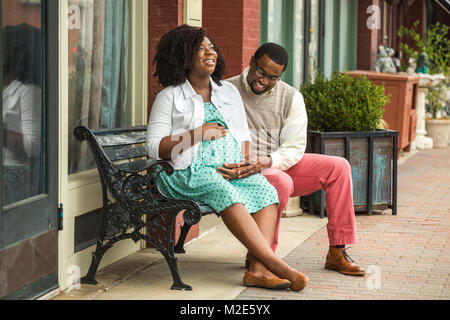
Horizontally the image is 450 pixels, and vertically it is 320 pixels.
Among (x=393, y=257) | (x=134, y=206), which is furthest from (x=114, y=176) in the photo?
(x=393, y=257)

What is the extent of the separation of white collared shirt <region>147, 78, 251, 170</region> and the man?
29 cm

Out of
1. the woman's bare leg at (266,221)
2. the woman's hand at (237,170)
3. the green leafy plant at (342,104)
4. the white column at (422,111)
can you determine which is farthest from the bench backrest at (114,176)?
the white column at (422,111)

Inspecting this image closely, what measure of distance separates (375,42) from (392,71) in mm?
1164

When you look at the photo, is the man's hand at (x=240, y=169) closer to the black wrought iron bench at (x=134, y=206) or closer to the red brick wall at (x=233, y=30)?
the black wrought iron bench at (x=134, y=206)

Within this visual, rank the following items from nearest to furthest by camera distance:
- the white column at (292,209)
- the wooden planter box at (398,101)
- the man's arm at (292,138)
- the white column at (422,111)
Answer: the man's arm at (292,138), the white column at (292,209), the wooden planter box at (398,101), the white column at (422,111)

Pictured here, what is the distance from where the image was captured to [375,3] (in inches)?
528

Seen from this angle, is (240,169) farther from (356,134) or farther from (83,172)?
(356,134)

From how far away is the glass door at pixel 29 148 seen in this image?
3.98 metres

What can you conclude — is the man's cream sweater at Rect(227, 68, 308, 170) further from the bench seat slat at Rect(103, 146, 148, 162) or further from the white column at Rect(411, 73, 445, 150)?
the white column at Rect(411, 73, 445, 150)

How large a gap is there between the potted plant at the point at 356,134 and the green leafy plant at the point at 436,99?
21.5 ft

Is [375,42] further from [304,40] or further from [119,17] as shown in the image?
[119,17]

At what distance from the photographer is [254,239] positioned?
14.8 ft
